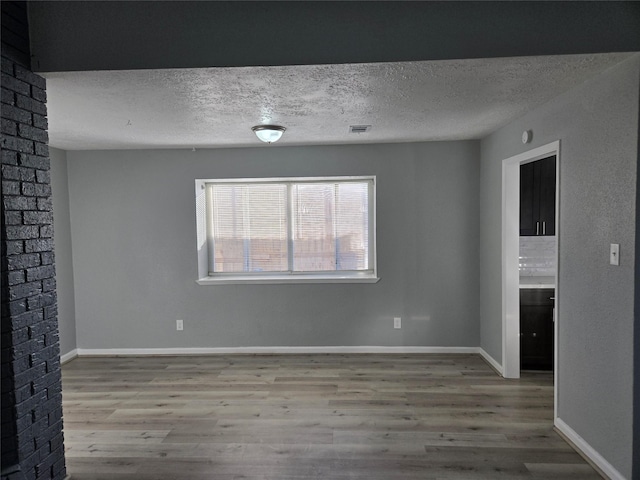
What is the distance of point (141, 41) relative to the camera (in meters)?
2.02

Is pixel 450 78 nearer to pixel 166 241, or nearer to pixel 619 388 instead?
pixel 619 388

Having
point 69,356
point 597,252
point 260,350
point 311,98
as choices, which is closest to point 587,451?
point 597,252

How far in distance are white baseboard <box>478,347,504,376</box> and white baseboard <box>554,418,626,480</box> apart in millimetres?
948

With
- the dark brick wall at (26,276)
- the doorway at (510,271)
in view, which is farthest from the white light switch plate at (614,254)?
the dark brick wall at (26,276)

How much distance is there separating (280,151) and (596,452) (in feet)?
Answer: 11.9

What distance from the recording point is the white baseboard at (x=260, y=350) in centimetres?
435

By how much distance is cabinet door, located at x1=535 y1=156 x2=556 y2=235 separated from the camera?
376cm

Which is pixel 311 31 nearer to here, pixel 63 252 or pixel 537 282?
pixel 537 282

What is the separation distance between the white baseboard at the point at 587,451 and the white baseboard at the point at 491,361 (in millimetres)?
948

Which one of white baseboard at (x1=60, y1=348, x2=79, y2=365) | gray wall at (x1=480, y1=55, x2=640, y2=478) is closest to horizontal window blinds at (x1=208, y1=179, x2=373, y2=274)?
white baseboard at (x1=60, y1=348, x2=79, y2=365)

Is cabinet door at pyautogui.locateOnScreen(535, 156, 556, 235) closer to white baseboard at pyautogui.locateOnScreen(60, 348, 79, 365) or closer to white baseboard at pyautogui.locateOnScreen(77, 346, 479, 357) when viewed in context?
white baseboard at pyautogui.locateOnScreen(77, 346, 479, 357)

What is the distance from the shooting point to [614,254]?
2146mm

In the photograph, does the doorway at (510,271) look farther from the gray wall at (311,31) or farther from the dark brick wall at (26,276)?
the dark brick wall at (26,276)

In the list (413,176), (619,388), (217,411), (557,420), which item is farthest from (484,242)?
(217,411)
